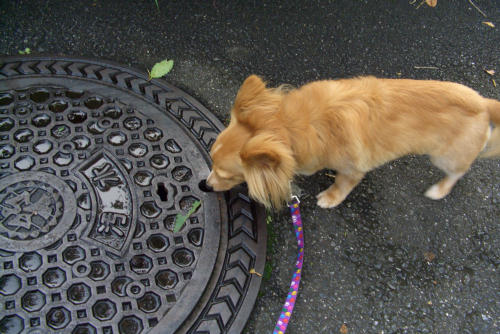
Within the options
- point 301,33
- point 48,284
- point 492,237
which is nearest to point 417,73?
point 301,33

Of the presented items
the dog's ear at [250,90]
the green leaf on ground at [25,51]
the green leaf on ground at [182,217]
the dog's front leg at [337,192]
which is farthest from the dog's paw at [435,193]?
the green leaf on ground at [25,51]

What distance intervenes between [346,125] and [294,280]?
0.89 meters

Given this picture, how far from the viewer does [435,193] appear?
2422 millimetres

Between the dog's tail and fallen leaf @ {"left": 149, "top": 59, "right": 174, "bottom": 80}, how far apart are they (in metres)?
2.10

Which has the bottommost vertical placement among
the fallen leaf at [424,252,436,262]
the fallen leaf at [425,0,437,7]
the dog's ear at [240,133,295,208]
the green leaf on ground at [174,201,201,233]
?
the fallen leaf at [424,252,436,262]

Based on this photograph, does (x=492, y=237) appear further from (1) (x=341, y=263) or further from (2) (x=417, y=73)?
(2) (x=417, y=73)

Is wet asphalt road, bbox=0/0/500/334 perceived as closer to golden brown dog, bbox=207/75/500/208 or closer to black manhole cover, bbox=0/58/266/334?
black manhole cover, bbox=0/58/266/334

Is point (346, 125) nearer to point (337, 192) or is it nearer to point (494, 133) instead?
point (337, 192)

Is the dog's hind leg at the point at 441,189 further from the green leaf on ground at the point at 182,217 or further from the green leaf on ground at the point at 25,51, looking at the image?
the green leaf on ground at the point at 25,51

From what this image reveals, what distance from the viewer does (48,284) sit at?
1780mm

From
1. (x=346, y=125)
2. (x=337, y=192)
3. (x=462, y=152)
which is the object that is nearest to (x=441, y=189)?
(x=462, y=152)

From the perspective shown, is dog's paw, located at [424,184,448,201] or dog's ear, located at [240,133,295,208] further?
dog's paw, located at [424,184,448,201]

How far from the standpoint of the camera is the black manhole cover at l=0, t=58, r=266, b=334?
178cm

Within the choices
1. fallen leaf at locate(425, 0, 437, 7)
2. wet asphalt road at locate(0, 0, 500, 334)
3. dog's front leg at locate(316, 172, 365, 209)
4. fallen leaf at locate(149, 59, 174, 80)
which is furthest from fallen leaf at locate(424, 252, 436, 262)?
fallen leaf at locate(425, 0, 437, 7)
